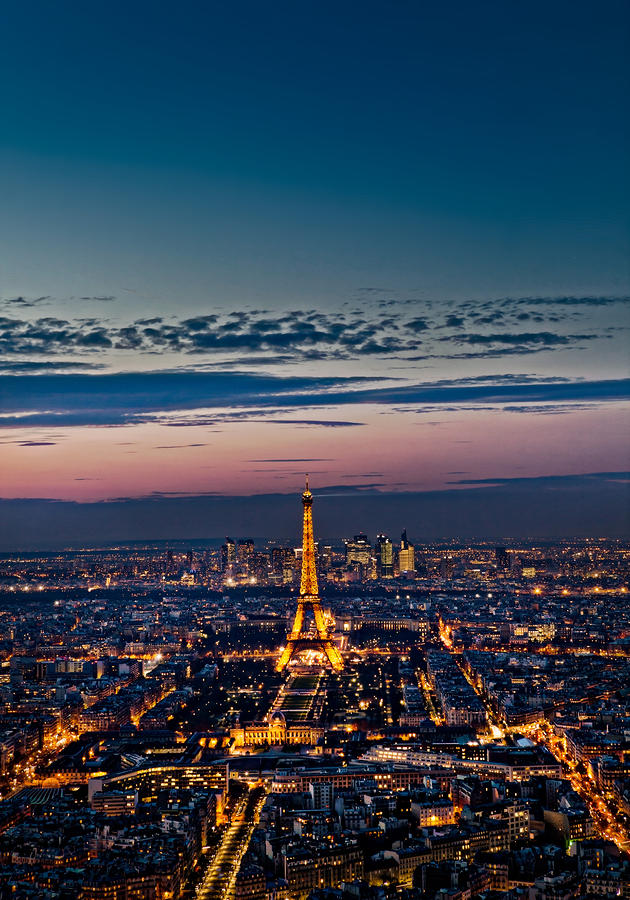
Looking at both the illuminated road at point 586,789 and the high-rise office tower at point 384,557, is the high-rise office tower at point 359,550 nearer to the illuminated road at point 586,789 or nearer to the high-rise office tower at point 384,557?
the high-rise office tower at point 384,557

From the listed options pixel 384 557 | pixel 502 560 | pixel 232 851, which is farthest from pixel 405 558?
pixel 232 851

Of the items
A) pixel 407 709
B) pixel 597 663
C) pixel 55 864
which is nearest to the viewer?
pixel 55 864

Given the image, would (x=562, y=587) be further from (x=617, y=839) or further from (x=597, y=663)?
(x=617, y=839)

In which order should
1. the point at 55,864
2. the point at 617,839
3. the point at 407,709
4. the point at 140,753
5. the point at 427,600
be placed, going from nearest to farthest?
the point at 55,864 → the point at 617,839 → the point at 140,753 → the point at 407,709 → the point at 427,600

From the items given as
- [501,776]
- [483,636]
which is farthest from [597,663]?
[501,776]

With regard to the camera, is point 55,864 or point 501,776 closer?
point 55,864

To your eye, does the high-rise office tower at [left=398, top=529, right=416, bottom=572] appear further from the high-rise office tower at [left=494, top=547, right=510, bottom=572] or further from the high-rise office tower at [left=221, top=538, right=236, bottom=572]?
the high-rise office tower at [left=221, top=538, right=236, bottom=572]
